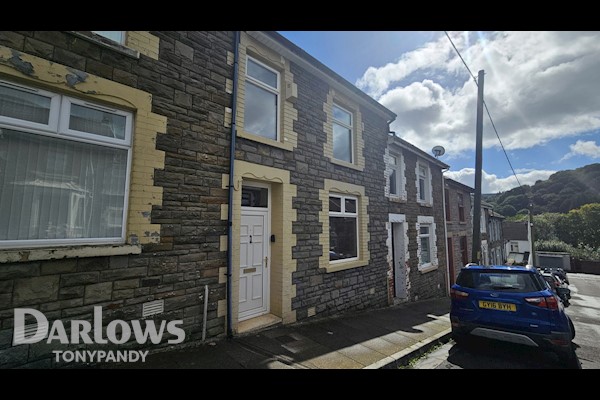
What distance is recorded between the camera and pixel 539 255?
4050cm

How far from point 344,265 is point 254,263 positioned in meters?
2.55

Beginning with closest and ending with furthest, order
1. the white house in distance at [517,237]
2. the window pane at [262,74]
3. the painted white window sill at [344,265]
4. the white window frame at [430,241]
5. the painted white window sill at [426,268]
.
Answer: the window pane at [262,74]
the painted white window sill at [344,265]
the painted white window sill at [426,268]
the white window frame at [430,241]
the white house in distance at [517,237]

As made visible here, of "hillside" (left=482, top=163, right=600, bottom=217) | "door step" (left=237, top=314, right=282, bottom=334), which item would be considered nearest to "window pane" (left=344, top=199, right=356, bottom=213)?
"door step" (left=237, top=314, right=282, bottom=334)

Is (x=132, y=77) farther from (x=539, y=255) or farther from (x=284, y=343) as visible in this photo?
(x=539, y=255)

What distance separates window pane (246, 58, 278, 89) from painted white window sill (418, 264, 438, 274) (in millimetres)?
8675

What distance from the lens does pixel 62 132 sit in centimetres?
314

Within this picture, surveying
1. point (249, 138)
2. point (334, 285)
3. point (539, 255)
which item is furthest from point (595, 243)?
point (249, 138)

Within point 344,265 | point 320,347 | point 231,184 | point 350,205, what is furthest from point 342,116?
point 320,347

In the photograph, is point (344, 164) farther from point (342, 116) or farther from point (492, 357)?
point (492, 357)

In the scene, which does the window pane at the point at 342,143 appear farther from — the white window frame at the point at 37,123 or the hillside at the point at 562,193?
the hillside at the point at 562,193

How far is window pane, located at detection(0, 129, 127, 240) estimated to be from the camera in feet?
9.38

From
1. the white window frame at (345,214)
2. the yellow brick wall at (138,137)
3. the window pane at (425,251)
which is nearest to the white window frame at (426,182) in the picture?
the window pane at (425,251)

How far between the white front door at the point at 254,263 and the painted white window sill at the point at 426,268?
7.40m

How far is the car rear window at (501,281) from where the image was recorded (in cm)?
453
